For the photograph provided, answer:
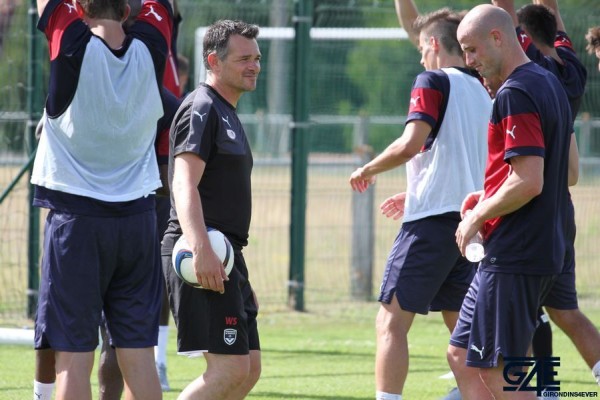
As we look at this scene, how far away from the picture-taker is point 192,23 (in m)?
12.6

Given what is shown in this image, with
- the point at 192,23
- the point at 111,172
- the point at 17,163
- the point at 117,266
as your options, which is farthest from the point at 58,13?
the point at 192,23

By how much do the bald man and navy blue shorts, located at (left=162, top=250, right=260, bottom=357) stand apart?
1.12m

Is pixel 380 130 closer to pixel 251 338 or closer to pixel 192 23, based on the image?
pixel 192 23

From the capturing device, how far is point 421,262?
650 centimetres

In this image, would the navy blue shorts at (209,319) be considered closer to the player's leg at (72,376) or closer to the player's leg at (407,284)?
the player's leg at (72,376)

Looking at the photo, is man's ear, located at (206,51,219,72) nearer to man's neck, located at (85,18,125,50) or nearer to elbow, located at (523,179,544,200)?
man's neck, located at (85,18,125,50)

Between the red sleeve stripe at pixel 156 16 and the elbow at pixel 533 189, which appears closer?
the elbow at pixel 533 189

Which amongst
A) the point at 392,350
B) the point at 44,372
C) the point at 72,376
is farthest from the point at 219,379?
the point at 392,350

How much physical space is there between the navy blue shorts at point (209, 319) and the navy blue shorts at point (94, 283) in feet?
0.60

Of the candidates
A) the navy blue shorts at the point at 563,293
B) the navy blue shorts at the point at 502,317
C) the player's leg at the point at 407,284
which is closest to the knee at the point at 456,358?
the navy blue shorts at the point at 502,317

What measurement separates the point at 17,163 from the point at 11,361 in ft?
9.00

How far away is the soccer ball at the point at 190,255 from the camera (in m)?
5.26

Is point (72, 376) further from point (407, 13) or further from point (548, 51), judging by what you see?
point (407, 13)

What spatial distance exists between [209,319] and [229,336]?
128 mm
